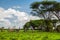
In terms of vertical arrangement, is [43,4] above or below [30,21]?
above

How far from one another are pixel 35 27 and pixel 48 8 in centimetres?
545

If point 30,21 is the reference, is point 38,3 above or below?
above

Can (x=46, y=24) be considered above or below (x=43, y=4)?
below

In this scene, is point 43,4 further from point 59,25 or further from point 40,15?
point 59,25

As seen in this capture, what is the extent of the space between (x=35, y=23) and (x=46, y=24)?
2635 millimetres

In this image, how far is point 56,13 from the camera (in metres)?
49.0

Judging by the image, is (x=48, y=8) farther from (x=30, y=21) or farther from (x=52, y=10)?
(x=30, y=21)

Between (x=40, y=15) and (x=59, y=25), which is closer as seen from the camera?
(x=59, y=25)

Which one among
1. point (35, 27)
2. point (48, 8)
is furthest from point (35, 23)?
point (48, 8)

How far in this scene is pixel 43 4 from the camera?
4988cm

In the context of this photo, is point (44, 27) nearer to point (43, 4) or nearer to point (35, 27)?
point (35, 27)

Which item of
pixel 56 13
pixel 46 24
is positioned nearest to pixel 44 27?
pixel 46 24

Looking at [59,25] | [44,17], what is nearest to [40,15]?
[44,17]

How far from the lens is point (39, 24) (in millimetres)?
50688
